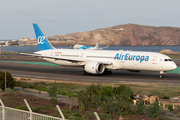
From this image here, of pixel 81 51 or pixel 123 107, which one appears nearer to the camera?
pixel 123 107

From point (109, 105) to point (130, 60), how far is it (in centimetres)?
2407

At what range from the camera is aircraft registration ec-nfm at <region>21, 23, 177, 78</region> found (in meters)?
36.2

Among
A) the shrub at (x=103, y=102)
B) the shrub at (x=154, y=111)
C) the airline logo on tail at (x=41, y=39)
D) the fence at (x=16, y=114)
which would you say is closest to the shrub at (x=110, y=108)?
the shrub at (x=103, y=102)

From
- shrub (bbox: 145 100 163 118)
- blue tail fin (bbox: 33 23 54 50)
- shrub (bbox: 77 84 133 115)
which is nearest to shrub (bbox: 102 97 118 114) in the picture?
shrub (bbox: 77 84 133 115)


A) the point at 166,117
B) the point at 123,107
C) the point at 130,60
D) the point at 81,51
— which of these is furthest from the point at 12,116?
the point at 81,51

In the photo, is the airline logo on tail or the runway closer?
the runway

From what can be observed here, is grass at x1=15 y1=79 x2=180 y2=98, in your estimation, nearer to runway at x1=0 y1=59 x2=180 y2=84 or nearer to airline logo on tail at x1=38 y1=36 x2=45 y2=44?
runway at x1=0 y1=59 x2=180 y2=84

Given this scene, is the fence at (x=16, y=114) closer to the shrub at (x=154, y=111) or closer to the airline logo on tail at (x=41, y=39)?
the shrub at (x=154, y=111)

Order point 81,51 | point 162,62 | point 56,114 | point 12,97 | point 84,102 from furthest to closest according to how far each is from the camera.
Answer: point 81,51, point 162,62, point 12,97, point 84,102, point 56,114

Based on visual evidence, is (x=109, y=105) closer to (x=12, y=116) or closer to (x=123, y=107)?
(x=123, y=107)

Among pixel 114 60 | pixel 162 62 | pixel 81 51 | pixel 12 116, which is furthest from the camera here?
pixel 81 51

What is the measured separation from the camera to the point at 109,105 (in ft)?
46.1

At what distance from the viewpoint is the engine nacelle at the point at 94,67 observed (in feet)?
124

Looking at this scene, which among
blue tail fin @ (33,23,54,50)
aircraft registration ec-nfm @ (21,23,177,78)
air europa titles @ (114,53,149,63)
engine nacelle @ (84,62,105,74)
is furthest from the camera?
blue tail fin @ (33,23,54,50)
